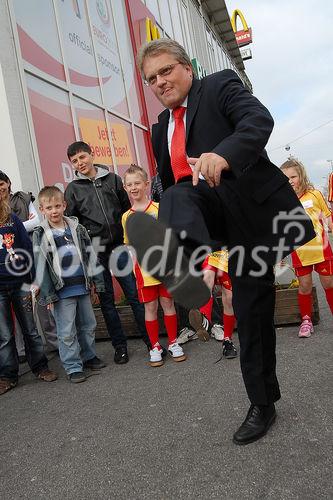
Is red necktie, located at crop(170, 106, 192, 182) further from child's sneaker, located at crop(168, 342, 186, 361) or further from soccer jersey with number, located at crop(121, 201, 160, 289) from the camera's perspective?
child's sneaker, located at crop(168, 342, 186, 361)

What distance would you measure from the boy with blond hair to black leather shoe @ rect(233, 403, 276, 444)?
1.78 meters

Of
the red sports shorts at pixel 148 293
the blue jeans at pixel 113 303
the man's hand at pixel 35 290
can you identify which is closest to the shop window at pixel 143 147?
the blue jeans at pixel 113 303

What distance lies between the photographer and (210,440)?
2.24 meters

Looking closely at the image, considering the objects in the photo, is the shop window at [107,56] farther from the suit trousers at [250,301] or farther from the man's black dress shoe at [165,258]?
the man's black dress shoe at [165,258]

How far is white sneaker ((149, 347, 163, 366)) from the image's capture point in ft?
Result: 12.4

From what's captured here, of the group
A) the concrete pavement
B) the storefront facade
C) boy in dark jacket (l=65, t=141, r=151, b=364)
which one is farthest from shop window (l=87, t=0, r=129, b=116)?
the concrete pavement

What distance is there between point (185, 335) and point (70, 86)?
402 cm

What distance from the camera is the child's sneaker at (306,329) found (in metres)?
3.89

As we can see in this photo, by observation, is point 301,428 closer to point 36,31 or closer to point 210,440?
point 210,440

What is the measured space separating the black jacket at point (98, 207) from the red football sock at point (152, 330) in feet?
2.67

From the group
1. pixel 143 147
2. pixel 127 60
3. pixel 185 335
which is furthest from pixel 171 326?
pixel 127 60

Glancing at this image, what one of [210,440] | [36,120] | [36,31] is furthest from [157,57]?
[36,31]

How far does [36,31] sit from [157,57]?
4.28 meters

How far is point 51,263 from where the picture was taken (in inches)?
148
